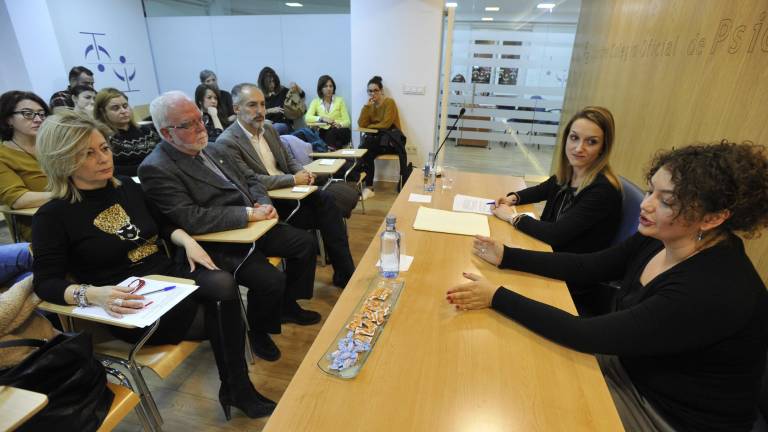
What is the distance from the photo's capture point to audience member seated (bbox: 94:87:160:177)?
2.64m

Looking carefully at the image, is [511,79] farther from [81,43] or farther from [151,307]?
[81,43]

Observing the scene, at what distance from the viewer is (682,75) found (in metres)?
2.01

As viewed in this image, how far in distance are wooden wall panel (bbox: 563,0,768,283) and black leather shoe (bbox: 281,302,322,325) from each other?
2.10 m

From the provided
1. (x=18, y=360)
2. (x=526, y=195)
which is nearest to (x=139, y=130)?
(x=18, y=360)

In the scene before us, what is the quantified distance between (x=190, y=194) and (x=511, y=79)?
4.96 meters

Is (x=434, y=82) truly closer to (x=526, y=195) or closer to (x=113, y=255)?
(x=526, y=195)

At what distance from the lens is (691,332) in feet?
2.68

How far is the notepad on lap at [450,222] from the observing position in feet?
5.28

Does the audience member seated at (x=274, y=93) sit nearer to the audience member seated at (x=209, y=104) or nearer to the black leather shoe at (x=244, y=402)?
the audience member seated at (x=209, y=104)

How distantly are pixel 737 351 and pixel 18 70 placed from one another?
6.91 m


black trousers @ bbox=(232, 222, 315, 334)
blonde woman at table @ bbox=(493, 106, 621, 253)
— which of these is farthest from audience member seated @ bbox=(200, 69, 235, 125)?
blonde woman at table @ bbox=(493, 106, 621, 253)

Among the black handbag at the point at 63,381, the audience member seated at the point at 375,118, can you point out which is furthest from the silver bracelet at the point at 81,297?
the audience member seated at the point at 375,118

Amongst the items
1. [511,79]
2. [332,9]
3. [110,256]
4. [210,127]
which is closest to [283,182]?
[110,256]

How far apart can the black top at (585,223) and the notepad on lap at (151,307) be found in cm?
142
